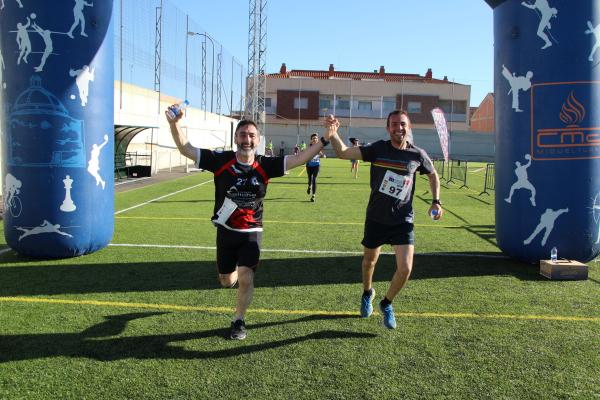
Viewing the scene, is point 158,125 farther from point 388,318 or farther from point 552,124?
point 388,318

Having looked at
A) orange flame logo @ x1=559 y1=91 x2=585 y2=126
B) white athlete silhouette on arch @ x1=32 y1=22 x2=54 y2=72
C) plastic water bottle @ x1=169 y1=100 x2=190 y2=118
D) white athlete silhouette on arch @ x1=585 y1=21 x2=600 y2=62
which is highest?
white athlete silhouette on arch @ x1=585 y1=21 x2=600 y2=62

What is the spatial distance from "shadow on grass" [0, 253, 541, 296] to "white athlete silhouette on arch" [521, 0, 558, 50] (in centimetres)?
307

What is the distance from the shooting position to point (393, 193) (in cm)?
475

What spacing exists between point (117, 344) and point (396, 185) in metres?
2.80

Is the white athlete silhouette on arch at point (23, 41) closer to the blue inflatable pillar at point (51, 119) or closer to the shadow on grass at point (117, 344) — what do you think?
the blue inflatable pillar at point (51, 119)

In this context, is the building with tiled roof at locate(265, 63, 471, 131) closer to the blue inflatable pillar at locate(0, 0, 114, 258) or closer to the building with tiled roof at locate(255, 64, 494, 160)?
the building with tiled roof at locate(255, 64, 494, 160)

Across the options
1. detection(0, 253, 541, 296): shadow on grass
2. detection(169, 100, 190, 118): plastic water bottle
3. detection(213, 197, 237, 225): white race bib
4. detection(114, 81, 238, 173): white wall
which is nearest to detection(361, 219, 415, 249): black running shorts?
detection(213, 197, 237, 225): white race bib

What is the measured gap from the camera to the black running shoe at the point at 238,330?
431 centimetres

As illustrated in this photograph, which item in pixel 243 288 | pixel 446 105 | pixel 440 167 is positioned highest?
pixel 446 105

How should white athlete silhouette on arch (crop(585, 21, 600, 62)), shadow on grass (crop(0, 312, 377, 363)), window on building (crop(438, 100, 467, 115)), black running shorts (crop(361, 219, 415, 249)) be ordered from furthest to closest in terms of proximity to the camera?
window on building (crop(438, 100, 467, 115)), white athlete silhouette on arch (crop(585, 21, 600, 62)), black running shorts (crop(361, 219, 415, 249)), shadow on grass (crop(0, 312, 377, 363))

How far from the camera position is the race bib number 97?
15.6ft

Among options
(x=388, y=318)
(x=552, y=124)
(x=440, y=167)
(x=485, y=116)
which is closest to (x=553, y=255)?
(x=552, y=124)

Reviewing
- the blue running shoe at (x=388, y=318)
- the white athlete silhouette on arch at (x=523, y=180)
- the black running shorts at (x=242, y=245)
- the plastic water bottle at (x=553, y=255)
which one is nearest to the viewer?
the black running shorts at (x=242, y=245)

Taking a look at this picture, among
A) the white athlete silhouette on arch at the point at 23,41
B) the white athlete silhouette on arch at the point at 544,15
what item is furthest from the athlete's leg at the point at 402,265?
the white athlete silhouette on arch at the point at 23,41
